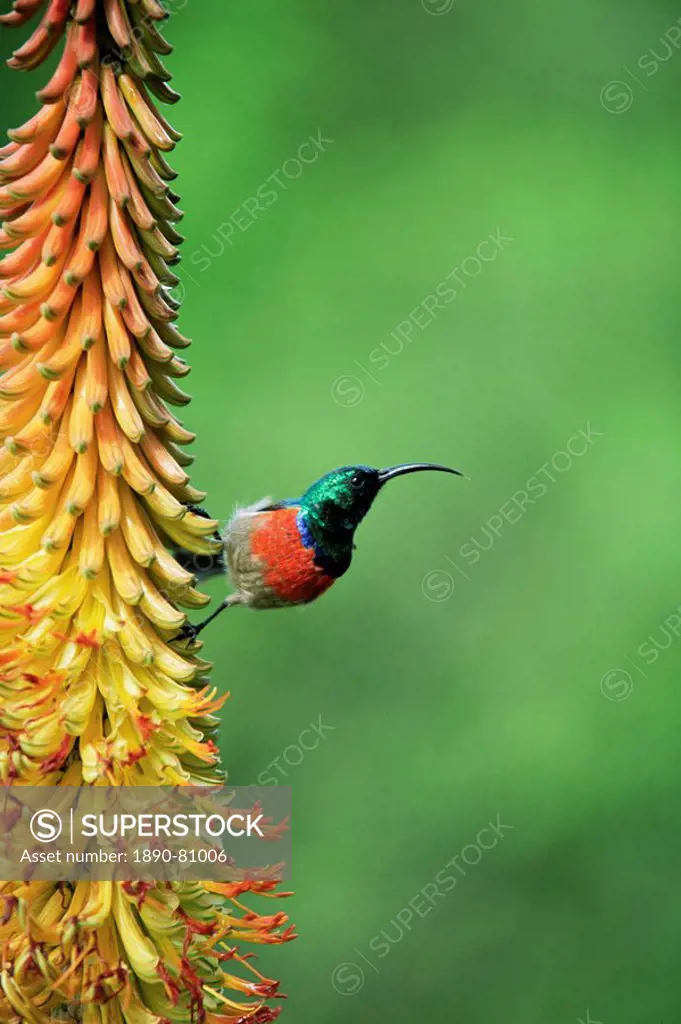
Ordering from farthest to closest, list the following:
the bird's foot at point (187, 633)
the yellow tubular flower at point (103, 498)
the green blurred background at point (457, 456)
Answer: the green blurred background at point (457, 456)
the bird's foot at point (187, 633)
the yellow tubular flower at point (103, 498)

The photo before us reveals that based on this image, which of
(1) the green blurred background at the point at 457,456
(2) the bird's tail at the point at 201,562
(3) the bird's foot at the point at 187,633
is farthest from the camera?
(1) the green blurred background at the point at 457,456

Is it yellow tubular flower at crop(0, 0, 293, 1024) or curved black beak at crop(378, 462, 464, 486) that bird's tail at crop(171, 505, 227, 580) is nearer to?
yellow tubular flower at crop(0, 0, 293, 1024)

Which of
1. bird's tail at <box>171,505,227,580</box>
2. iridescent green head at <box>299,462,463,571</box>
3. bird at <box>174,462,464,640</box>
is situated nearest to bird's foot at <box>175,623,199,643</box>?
bird's tail at <box>171,505,227,580</box>

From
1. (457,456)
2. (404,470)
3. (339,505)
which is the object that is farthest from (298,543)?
(457,456)

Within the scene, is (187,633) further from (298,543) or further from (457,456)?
(457,456)

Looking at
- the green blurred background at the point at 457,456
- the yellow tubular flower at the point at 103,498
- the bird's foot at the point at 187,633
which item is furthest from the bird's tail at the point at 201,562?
the green blurred background at the point at 457,456

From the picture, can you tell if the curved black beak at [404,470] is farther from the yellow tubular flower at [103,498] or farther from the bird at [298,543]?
the yellow tubular flower at [103,498]
